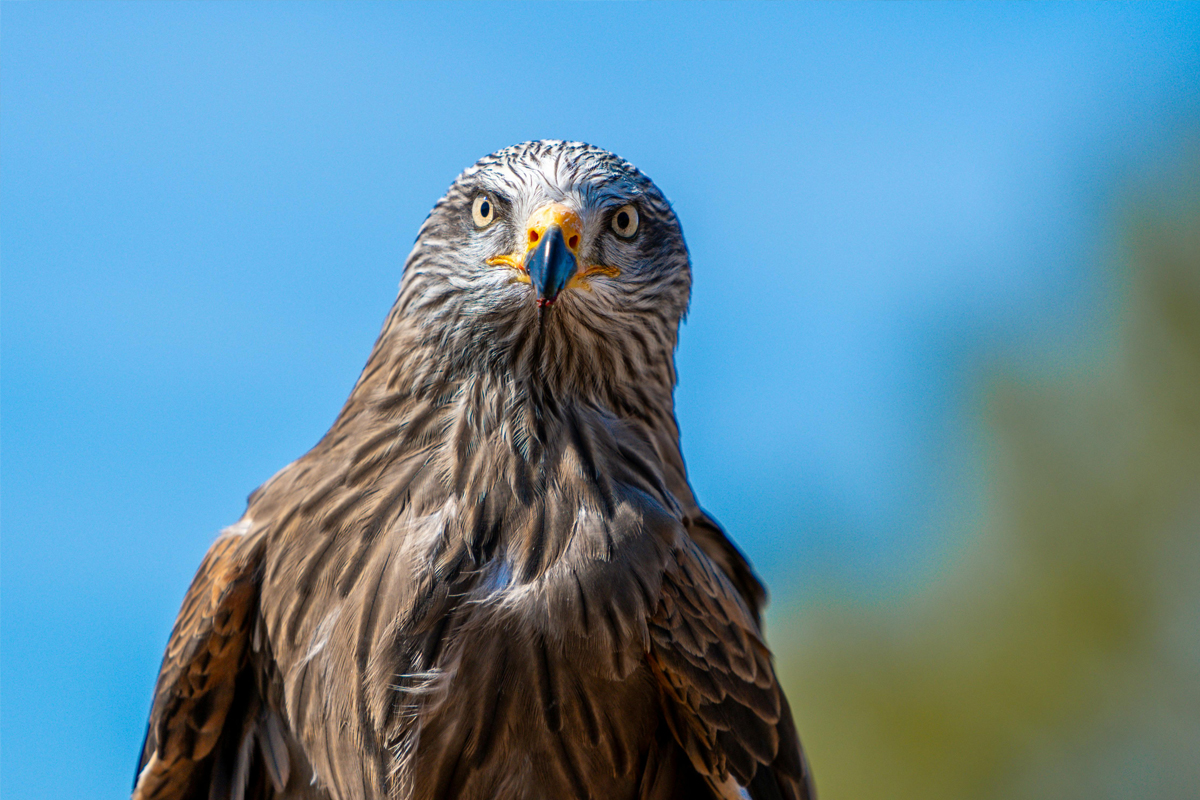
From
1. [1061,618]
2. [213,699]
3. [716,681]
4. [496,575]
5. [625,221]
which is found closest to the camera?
[496,575]

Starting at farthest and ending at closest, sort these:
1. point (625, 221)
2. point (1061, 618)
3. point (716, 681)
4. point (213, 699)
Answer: point (1061, 618)
point (625, 221)
point (213, 699)
point (716, 681)

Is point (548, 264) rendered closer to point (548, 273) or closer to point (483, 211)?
point (548, 273)

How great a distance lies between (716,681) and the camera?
3355 mm

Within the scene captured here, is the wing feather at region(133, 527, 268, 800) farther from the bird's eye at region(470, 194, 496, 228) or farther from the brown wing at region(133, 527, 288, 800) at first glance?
the bird's eye at region(470, 194, 496, 228)

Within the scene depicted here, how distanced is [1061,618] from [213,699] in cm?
1430

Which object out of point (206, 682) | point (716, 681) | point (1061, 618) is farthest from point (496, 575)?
point (1061, 618)

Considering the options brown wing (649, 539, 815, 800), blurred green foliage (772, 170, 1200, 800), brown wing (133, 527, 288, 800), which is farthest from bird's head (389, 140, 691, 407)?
blurred green foliage (772, 170, 1200, 800)

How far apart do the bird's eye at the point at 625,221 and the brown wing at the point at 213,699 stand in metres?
1.61

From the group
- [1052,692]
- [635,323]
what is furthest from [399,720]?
[1052,692]

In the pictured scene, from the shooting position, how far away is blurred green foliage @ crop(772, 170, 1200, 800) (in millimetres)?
13992

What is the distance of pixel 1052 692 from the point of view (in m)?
14.5

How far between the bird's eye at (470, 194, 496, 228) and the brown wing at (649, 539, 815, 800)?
126cm

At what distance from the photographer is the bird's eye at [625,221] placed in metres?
3.55

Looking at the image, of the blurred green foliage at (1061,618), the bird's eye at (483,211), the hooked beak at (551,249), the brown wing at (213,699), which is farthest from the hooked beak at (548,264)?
the blurred green foliage at (1061,618)
